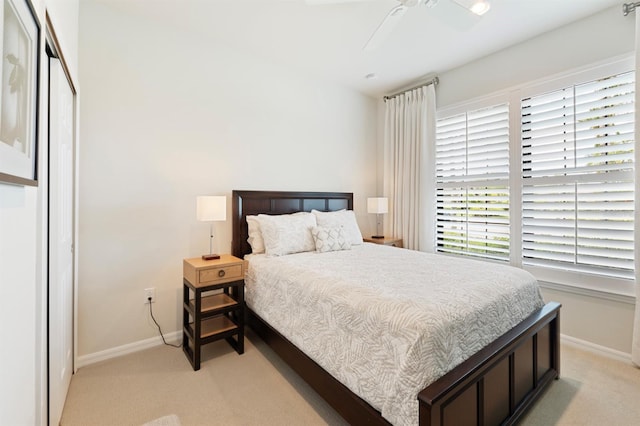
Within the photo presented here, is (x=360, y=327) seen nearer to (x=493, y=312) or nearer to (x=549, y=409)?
(x=493, y=312)

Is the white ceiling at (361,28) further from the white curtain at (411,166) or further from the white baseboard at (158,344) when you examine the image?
the white baseboard at (158,344)

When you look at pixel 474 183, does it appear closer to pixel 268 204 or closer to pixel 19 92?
pixel 268 204

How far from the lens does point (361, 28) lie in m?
2.66

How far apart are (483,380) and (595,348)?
6.52ft

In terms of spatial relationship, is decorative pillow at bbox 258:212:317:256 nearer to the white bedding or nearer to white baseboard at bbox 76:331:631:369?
the white bedding

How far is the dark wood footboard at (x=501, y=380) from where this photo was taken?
1.18 metres

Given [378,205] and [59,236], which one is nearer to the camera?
[59,236]

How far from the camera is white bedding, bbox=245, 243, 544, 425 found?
1.26m

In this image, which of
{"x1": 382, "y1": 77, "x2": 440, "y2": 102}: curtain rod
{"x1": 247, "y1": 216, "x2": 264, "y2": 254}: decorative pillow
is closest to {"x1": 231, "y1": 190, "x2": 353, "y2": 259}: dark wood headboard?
{"x1": 247, "y1": 216, "x2": 264, "y2": 254}: decorative pillow

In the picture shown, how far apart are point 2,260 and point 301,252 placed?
2.14m

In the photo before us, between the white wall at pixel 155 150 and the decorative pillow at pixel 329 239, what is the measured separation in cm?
81

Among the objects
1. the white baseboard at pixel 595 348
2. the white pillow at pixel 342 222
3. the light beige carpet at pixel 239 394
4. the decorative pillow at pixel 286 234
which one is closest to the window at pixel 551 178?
the white baseboard at pixel 595 348

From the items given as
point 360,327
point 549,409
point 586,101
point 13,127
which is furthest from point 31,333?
point 586,101

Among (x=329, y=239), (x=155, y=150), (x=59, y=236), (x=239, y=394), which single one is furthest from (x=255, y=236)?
(x=59, y=236)
